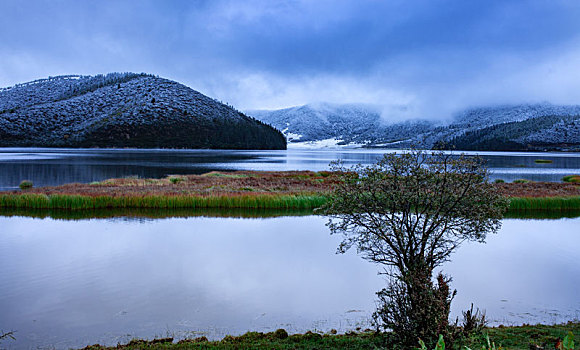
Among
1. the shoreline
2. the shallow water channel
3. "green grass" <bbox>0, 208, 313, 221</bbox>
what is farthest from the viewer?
the shoreline

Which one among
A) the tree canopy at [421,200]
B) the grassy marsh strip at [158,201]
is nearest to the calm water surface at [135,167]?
the grassy marsh strip at [158,201]

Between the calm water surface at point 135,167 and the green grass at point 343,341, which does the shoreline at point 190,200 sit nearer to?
the calm water surface at point 135,167

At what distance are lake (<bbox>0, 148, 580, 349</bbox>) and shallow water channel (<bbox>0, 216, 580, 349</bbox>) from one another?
6 cm

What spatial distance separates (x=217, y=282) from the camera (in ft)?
47.9

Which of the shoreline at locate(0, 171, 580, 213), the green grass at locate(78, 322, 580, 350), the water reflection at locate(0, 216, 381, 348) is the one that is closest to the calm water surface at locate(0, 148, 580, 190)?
the water reflection at locate(0, 216, 381, 348)

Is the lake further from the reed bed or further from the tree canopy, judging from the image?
the reed bed

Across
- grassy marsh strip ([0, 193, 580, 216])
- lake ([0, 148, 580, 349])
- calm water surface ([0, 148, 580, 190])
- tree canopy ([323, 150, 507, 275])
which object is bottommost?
lake ([0, 148, 580, 349])

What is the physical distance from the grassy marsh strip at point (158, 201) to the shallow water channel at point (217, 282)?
798 centimetres

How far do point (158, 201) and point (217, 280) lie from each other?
20777mm

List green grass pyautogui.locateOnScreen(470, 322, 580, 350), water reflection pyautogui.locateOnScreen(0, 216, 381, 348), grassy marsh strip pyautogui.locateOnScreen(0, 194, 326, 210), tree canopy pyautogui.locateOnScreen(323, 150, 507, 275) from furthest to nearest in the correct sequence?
grassy marsh strip pyautogui.locateOnScreen(0, 194, 326, 210) → water reflection pyautogui.locateOnScreen(0, 216, 381, 348) → tree canopy pyautogui.locateOnScreen(323, 150, 507, 275) → green grass pyautogui.locateOnScreen(470, 322, 580, 350)

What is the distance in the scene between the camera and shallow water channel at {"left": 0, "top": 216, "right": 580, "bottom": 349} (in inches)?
426

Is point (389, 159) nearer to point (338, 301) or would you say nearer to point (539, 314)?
point (338, 301)

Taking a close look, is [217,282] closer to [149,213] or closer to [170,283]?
[170,283]

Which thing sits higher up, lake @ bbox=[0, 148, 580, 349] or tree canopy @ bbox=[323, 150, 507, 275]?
tree canopy @ bbox=[323, 150, 507, 275]
